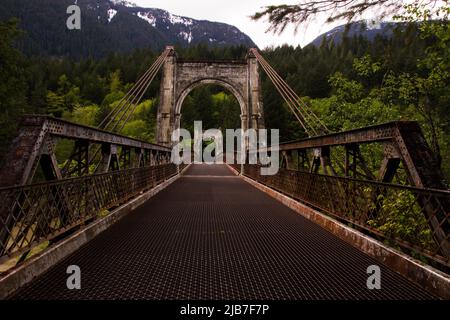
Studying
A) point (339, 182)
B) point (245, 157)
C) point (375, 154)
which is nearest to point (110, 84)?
point (245, 157)

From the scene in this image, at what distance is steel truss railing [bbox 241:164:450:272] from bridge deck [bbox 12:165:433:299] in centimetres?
33

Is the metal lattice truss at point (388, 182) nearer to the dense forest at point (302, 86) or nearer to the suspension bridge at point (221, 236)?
the suspension bridge at point (221, 236)

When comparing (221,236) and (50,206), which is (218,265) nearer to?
(221,236)

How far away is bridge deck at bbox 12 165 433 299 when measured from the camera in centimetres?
276

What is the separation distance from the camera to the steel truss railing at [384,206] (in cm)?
288

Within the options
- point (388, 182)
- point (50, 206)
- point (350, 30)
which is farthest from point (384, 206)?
point (50, 206)

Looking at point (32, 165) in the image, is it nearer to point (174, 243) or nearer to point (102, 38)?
point (174, 243)

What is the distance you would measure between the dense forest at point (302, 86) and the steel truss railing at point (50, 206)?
386 centimetres

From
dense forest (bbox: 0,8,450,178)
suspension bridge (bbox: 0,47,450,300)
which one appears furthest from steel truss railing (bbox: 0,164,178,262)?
dense forest (bbox: 0,8,450,178)

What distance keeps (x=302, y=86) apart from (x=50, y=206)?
52255mm

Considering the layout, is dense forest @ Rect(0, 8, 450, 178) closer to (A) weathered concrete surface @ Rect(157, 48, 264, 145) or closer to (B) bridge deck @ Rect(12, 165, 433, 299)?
(B) bridge deck @ Rect(12, 165, 433, 299)

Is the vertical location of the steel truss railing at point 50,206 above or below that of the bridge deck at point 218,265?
above

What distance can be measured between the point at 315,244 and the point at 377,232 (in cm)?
86

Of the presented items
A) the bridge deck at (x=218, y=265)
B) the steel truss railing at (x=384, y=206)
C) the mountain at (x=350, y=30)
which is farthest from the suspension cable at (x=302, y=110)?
the bridge deck at (x=218, y=265)
